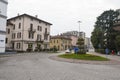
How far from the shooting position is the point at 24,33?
52969 mm

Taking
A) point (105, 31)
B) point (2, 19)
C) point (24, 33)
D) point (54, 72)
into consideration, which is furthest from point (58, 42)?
point (54, 72)

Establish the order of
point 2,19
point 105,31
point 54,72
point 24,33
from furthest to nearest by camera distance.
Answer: point 105,31
point 24,33
point 2,19
point 54,72

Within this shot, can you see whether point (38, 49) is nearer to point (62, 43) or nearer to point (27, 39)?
point (27, 39)

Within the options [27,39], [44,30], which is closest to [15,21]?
[27,39]

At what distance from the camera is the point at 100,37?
59.4 m

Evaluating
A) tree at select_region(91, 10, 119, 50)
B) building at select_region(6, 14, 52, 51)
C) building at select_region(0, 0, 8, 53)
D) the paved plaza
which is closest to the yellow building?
tree at select_region(91, 10, 119, 50)

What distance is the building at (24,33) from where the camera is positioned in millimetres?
52875

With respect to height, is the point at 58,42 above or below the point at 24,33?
below

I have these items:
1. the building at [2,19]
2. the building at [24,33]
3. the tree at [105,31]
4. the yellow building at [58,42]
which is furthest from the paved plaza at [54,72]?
the yellow building at [58,42]

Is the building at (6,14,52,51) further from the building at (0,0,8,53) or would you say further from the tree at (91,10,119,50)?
the tree at (91,10,119,50)

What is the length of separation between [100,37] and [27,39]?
25.2m

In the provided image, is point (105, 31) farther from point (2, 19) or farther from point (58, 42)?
point (2, 19)

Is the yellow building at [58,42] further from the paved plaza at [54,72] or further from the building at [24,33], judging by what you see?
the paved plaza at [54,72]

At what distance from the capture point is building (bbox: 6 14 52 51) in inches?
2082
